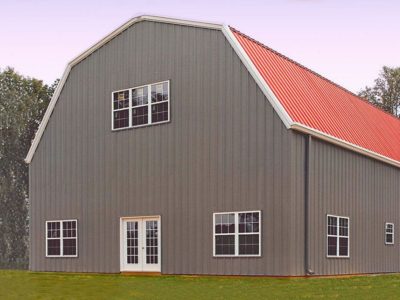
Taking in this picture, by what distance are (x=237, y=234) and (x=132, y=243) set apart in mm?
4839

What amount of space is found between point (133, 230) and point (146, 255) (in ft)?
3.77

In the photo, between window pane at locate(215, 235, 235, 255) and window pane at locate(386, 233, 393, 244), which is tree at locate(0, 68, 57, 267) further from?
window pane at locate(215, 235, 235, 255)

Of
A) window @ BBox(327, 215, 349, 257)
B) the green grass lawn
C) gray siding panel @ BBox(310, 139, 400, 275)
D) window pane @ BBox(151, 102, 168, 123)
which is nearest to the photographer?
the green grass lawn

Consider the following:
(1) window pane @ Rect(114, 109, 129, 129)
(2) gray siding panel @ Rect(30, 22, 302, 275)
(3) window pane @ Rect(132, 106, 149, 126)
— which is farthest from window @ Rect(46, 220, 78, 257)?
(3) window pane @ Rect(132, 106, 149, 126)

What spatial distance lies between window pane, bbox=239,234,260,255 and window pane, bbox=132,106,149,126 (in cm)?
603

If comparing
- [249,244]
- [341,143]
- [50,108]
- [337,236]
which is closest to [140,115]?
[50,108]

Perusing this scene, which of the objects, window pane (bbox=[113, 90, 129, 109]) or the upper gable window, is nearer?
the upper gable window

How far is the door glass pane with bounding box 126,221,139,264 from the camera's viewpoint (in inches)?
942

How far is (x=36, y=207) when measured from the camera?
27.5 m

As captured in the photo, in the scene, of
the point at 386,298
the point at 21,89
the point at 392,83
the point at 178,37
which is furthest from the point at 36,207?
the point at 392,83

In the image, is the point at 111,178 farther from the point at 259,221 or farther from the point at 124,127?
the point at 259,221

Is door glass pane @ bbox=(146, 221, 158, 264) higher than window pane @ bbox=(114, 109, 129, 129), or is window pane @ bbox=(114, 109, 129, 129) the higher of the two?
window pane @ bbox=(114, 109, 129, 129)

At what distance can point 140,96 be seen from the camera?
24.4 meters

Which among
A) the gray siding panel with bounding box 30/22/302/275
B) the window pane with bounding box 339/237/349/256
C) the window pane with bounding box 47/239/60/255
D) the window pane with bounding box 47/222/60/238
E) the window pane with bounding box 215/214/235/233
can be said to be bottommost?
the window pane with bounding box 47/239/60/255
